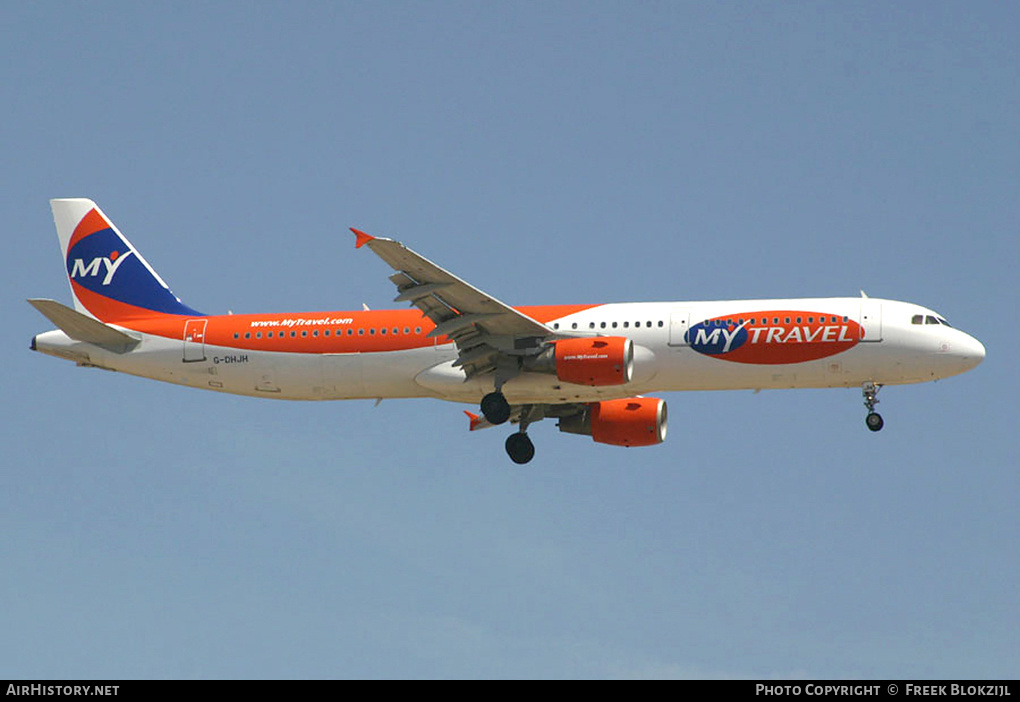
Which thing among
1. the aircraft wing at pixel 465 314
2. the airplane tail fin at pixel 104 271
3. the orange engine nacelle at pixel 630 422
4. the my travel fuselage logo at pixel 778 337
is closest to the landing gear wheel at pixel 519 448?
the orange engine nacelle at pixel 630 422

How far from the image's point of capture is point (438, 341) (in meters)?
48.3

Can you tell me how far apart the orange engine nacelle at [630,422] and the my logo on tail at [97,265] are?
686 inches

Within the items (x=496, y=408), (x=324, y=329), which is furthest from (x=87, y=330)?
(x=496, y=408)

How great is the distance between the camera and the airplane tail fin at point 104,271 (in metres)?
52.1

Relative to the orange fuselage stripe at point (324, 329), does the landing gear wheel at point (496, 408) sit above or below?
below

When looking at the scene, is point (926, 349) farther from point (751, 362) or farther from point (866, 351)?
point (751, 362)

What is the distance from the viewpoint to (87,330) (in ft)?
163

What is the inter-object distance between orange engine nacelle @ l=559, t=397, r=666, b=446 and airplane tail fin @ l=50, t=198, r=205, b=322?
1434 centimetres

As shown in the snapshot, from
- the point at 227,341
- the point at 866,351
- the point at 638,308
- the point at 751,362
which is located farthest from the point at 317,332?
the point at 866,351

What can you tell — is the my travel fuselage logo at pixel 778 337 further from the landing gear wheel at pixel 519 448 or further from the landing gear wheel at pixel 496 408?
the landing gear wheel at pixel 519 448

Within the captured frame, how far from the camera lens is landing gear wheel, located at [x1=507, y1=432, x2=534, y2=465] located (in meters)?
51.0

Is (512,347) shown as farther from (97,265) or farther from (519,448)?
(97,265)

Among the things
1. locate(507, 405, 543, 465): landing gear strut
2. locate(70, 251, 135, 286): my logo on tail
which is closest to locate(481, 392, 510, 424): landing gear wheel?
locate(507, 405, 543, 465): landing gear strut

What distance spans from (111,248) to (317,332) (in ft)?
31.0
